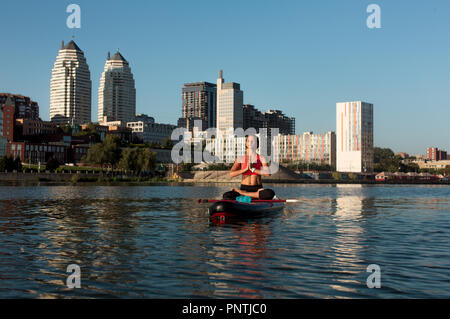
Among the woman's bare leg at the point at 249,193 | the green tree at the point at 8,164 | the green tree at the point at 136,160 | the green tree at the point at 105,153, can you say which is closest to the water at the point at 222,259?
the woman's bare leg at the point at 249,193

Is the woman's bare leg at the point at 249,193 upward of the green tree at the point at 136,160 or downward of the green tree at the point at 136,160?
downward

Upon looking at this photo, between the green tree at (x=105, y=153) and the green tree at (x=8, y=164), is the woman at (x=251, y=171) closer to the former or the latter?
the green tree at (x=105, y=153)

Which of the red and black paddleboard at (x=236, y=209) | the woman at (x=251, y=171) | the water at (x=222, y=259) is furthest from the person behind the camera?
the woman at (x=251, y=171)

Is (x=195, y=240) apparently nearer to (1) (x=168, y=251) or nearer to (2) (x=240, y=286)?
(1) (x=168, y=251)

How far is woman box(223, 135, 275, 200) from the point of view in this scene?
94.1ft

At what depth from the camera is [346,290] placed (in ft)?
41.2

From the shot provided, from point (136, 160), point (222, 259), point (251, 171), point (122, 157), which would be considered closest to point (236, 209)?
point (251, 171)

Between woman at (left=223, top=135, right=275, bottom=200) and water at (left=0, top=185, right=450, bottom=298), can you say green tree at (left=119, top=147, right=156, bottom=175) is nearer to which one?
woman at (left=223, top=135, right=275, bottom=200)

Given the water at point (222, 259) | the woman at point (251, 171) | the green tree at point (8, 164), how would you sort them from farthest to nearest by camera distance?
the green tree at point (8, 164) < the woman at point (251, 171) < the water at point (222, 259)

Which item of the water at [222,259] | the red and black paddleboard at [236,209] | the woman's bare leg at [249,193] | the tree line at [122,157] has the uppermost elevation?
the tree line at [122,157]

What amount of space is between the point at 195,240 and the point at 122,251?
13.5ft

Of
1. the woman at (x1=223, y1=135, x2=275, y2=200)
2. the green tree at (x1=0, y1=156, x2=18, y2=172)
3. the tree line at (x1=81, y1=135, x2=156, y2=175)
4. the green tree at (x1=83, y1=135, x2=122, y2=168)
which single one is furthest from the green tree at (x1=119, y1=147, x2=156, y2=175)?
the woman at (x1=223, y1=135, x2=275, y2=200)

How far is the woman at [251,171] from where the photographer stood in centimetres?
2867
